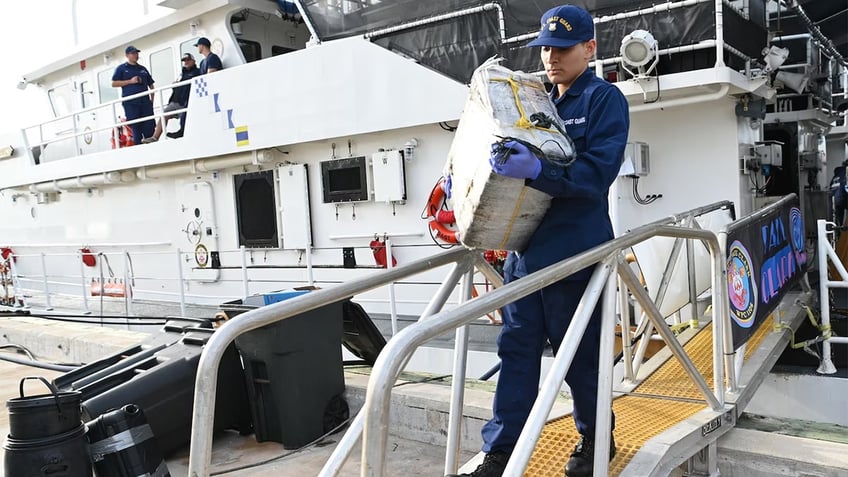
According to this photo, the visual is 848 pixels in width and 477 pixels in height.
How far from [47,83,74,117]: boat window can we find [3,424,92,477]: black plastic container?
473 inches

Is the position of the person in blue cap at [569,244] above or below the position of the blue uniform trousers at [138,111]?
below

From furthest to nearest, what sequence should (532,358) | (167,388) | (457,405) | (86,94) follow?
(86,94), (167,388), (457,405), (532,358)

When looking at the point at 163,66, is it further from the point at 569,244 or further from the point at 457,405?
the point at 569,244

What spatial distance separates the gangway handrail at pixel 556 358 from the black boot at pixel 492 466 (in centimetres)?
33

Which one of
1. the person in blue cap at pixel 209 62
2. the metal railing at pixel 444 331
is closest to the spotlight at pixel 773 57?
the metal railing at pixel 444 331

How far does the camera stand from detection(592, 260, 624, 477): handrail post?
7.17ft

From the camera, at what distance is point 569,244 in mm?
2258

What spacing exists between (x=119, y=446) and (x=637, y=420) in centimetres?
241

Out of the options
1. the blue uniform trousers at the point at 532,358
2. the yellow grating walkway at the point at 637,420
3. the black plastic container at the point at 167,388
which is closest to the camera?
the blue uniform trousers at the point at 532,358

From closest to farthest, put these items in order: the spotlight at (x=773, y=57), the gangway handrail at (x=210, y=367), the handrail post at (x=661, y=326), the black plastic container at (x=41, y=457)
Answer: the gangway handrail at (x=210, y=367) → the handrail post at (x=661, y=326) → the black plastic container at (x=41, y=457) → the spotlight at (x=773, y=57)

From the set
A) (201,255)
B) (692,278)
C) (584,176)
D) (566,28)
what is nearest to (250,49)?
(201,255)

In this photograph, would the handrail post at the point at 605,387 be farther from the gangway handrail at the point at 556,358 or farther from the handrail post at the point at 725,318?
the handrail post at the point at 725,318

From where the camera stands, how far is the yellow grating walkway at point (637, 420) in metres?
2.58

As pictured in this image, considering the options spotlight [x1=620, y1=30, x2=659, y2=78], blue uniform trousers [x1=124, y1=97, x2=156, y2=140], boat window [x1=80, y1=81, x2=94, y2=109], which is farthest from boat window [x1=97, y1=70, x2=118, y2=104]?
spotlight [x1=620, y1=30, x2=659, y2=78]
